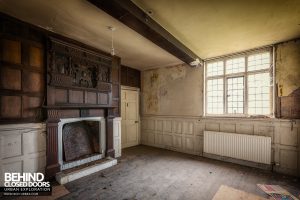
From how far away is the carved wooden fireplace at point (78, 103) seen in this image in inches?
131

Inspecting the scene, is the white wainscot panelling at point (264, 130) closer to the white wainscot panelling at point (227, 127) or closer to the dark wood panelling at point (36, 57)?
the white wainscot panelling at point (227, 127)

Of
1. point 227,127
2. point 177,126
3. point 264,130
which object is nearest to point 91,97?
point 177,126

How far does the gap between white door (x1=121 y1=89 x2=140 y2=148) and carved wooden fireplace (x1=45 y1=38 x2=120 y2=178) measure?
3.85ft

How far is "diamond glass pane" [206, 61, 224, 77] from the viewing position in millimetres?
4793

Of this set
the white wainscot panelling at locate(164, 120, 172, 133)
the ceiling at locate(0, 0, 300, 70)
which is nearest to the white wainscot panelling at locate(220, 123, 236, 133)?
the white wainscot panelling at locate(164, 120, 172, 133)

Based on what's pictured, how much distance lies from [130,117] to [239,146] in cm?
382

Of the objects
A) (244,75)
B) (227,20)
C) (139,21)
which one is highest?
(227,20)

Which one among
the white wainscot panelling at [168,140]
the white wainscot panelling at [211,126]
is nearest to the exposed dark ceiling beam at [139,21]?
the white wainscot panelling at [211,126]

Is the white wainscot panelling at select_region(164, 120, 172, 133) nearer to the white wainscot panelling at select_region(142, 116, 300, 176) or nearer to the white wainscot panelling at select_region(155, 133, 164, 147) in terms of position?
the white wainscot panelling at select_region(142, 116, 300, 176)

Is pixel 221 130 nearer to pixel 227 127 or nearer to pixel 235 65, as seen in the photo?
pixel 227 127

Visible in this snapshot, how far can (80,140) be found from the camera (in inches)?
163

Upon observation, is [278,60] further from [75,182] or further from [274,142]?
[75,182]

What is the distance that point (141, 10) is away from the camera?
2.52 metres

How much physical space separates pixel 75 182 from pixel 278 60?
5.43 metres
